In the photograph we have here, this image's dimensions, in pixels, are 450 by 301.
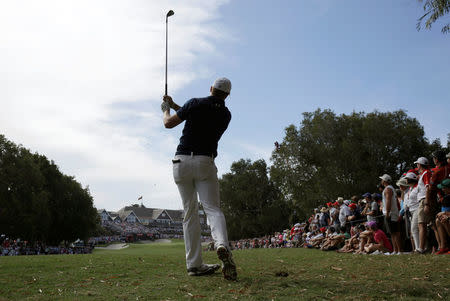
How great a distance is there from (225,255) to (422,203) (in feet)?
19.6

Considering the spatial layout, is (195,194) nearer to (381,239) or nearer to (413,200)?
(413,200)

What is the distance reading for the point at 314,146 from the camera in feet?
139

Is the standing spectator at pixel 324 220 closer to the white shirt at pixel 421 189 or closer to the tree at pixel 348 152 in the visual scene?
the white shirt at pixel 421 189

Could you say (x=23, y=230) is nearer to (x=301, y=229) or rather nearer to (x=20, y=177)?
(x=20, y=177)

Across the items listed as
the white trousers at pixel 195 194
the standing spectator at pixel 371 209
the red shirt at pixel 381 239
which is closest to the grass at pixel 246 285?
the white trousers at pixel 195 194

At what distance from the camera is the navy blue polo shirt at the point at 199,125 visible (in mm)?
5137

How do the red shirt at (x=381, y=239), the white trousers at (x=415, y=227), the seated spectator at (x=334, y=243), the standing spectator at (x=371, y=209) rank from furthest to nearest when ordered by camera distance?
1. the seated spectator at (x=334, y=243)
2. the standing spectator at (x=371, y=209)
3. the red shirt at (x=381, y=239)
4. the white trousers at (x=415, y=227)

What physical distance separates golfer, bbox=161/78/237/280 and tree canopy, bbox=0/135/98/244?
41.7 meters

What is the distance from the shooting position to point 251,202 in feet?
213

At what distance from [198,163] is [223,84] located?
115 cm

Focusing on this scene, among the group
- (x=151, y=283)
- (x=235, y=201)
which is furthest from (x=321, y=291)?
Answer: (x=235, y=201)

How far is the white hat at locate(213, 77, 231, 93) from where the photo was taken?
527 cm

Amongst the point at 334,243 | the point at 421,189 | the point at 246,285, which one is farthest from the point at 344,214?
the point at 246,285

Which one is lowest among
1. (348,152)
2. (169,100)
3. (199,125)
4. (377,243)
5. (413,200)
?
(377,243)
